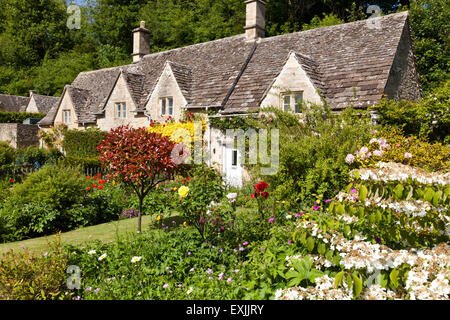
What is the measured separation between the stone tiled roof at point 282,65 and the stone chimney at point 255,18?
28.0 inches

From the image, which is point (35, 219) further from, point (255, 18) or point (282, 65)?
point (255, 18)

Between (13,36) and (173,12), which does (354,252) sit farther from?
(13,36)

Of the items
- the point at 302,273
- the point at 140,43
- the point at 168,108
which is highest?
the point at 140,43

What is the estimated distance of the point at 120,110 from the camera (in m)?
22.0

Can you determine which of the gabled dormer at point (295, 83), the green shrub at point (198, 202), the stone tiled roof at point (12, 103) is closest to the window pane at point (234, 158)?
the gabled dormer at point (295, 83)

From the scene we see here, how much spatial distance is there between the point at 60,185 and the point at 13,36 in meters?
58.5

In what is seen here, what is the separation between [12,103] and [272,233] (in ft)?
165

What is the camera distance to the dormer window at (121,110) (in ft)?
71.1

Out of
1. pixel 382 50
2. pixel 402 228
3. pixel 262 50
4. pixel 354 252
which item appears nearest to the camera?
pixel 354 252

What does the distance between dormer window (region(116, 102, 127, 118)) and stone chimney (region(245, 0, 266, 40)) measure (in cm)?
952

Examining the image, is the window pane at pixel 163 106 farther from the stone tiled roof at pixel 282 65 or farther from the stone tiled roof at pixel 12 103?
the stone tiled roof at pixel 12 103

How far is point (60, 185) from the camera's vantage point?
380 inches

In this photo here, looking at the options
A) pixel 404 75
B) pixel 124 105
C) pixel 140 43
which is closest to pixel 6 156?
pixel 124 105
